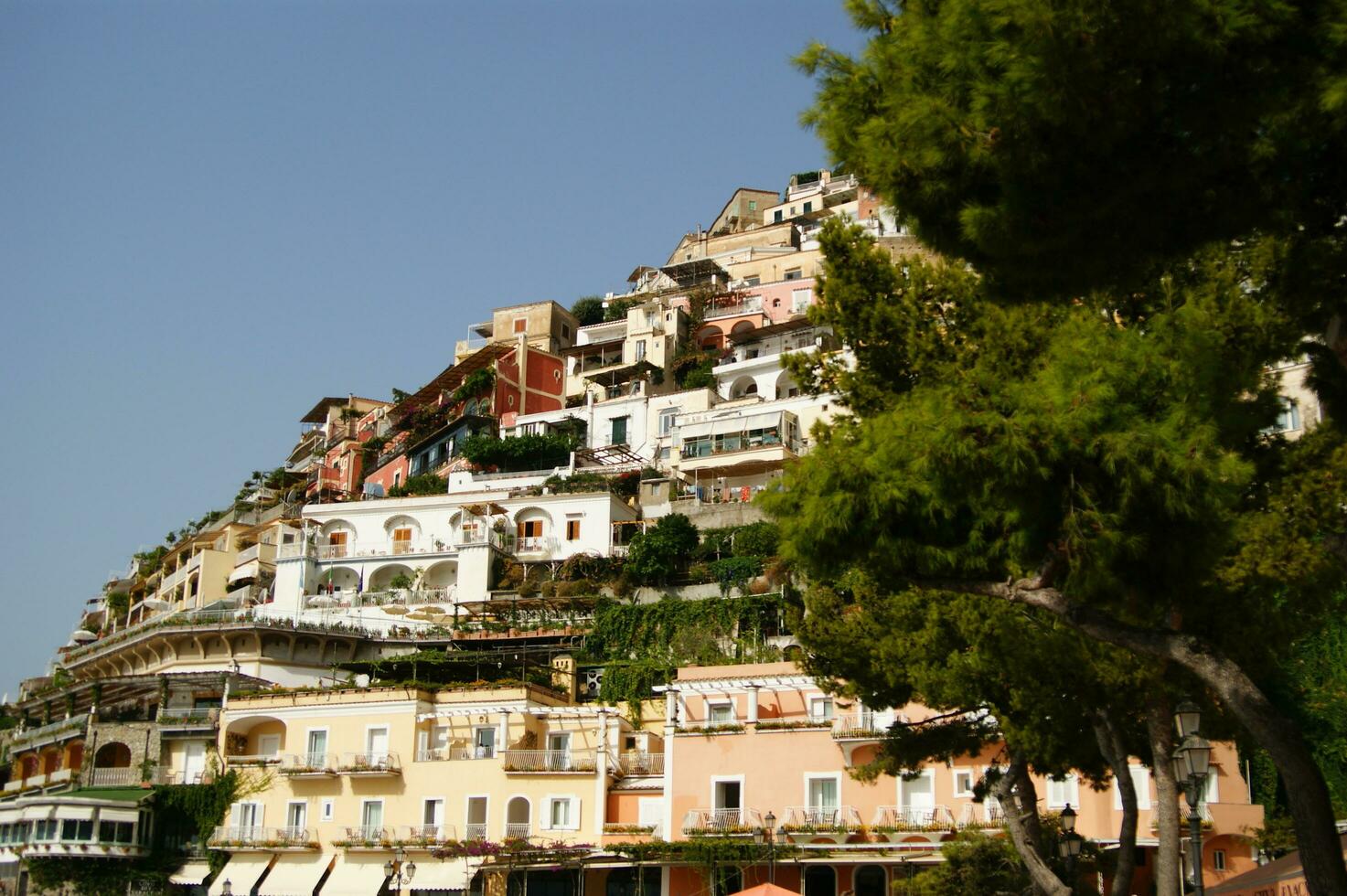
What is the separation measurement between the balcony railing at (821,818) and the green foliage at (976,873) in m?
4.28

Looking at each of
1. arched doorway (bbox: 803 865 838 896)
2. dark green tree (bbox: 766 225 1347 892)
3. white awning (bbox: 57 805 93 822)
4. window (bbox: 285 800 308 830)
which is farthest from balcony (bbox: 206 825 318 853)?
dark green tree (bbox: 766 225 1347 892)

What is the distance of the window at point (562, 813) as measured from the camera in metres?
36.8

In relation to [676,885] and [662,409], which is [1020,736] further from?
[662,409]

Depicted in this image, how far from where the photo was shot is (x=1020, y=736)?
19.2 m

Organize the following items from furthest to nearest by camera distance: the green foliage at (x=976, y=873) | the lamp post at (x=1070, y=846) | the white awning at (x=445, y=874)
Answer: the white awning at (x=445, y=874) → the green foliage at (x=976, y=873) → the lamp post at (x=1070, y=846)

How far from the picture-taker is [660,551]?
5316 centimetres

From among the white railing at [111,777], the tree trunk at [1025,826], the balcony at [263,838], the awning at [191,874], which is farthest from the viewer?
the white railing at [111,777]

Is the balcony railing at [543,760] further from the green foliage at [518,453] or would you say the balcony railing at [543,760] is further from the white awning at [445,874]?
the green foliage at [518,453]

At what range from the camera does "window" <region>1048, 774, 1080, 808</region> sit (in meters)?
31.1

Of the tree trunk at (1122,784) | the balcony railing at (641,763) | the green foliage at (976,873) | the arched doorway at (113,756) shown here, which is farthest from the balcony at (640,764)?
the tree trunk at (1122,784)

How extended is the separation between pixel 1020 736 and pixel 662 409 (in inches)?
1966

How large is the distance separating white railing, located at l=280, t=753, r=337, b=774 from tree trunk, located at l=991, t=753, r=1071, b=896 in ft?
79.3

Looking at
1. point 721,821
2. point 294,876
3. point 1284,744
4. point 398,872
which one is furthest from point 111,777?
point 1284,744

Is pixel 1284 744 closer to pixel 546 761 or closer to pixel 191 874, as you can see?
pixel 546 761
